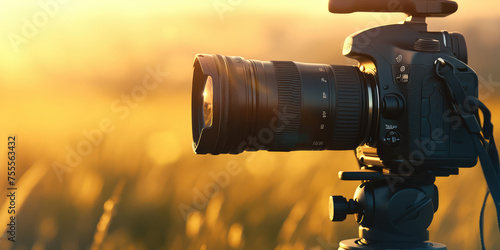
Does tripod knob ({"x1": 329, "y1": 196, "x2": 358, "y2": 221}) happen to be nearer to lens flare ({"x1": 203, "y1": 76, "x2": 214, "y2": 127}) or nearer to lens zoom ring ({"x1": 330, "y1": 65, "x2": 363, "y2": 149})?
lens zoom ring ({"x1": 330, "y1": 65, "x2": 363, "y2": 149})

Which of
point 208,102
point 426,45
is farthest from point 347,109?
point 208,102

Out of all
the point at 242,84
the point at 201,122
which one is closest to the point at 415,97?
the point at 242,84

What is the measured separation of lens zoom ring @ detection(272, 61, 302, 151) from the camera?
6.02 feet

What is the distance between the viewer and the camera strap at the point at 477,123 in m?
1.82

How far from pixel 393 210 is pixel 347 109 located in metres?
0.31

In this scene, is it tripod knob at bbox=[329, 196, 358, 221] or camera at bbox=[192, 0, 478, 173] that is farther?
tripod knob at bbox=[329, 196, 358, 221]

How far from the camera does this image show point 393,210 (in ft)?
6.27

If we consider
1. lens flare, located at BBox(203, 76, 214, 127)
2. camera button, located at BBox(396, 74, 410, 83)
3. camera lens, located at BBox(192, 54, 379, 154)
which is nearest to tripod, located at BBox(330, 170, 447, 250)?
camera lens, located at BBox(192, 54, 379, 154)

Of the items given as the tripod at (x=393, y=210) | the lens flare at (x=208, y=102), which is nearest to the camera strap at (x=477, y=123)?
the tripod at (x=393, y=210)

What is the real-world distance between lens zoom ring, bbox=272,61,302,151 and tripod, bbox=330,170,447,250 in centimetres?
21

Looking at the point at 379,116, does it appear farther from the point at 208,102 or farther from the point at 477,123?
the point at 208,102

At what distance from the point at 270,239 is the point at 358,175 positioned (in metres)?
0.55

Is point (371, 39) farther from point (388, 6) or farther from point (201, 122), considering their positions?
point (201, 122)

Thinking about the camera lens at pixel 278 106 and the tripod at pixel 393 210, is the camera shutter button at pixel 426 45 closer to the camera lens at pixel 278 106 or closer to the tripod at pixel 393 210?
the camera lens at pixel 278 106
